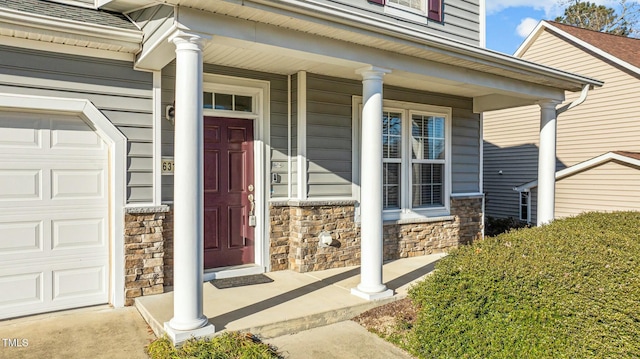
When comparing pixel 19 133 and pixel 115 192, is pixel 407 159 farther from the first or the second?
pixel 19 133

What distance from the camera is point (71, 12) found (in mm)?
4184

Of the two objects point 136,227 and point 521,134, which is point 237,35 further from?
point 521,134

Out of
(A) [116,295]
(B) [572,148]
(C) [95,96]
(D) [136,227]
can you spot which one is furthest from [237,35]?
(B) [572,148]

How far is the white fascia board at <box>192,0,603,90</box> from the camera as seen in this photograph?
12.2 feet

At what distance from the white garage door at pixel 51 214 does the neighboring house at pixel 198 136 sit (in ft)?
0.04

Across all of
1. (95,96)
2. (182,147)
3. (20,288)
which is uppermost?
(95,96)

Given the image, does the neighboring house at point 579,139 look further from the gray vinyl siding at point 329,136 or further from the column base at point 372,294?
the column base at point 372,294

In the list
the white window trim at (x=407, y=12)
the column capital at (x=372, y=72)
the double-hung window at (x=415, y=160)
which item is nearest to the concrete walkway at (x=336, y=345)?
the column capital at (x=372, y=72)

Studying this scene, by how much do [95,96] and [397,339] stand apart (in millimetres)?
3674

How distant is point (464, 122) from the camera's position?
293 inches

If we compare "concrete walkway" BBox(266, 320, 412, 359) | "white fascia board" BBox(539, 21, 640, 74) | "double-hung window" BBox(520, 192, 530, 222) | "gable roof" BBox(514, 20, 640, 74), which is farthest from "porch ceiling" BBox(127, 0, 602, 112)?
"double-hung window" BBox(520, 192, 530, 222)

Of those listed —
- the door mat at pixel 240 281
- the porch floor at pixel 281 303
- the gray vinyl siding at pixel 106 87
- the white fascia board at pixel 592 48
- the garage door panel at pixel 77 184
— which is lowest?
the porch floor at pixel 281 303

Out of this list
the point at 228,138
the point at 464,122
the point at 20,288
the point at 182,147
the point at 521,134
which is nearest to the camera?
the point at 182,147

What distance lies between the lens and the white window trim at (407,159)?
20.1 feet
